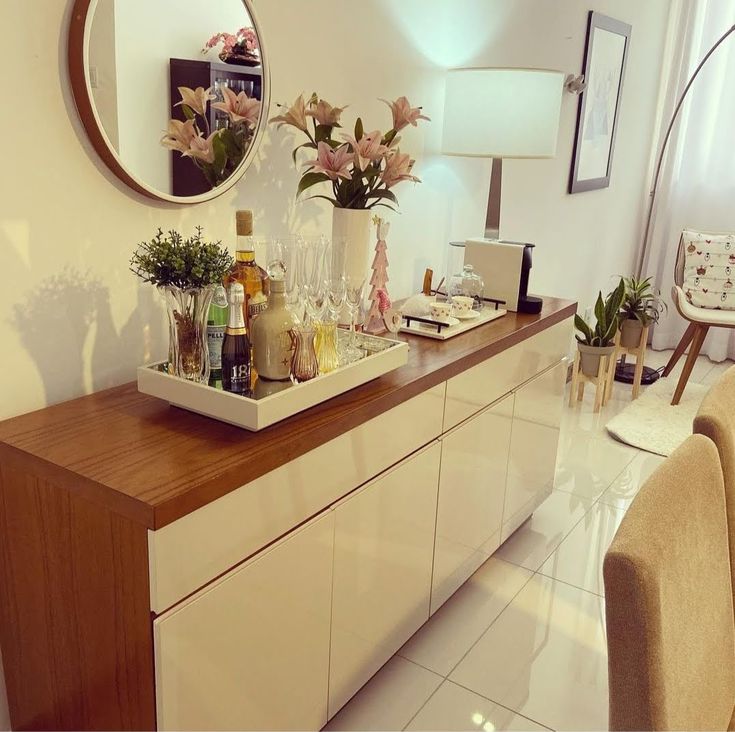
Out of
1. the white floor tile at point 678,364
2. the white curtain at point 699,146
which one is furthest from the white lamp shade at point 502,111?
the white curtain at point 699,146

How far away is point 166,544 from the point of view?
1.13m

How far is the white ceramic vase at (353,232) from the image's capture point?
1879 millimetres

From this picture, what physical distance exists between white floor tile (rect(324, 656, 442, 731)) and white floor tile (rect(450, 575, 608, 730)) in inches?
4.0

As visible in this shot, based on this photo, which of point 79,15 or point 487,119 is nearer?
point 79,15

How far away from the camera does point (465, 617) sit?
7.20ft

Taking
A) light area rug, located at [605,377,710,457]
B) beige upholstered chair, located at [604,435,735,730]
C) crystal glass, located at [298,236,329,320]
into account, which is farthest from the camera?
light area rug, located at [605,377,710,457]

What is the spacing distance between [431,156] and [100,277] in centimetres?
143

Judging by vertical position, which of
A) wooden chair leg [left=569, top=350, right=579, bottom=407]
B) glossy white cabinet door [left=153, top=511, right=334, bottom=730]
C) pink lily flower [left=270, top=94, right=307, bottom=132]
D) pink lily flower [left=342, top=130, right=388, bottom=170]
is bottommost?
wooden chair leg [left=569, top=350, right=579, bottom=407]

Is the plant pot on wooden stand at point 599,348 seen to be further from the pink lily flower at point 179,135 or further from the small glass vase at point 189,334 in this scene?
the small glass vase at point 189,334

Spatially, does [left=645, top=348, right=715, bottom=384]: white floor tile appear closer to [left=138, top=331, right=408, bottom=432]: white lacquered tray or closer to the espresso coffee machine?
the espresso coffee machine

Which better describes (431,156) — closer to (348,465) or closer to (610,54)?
(348,465)

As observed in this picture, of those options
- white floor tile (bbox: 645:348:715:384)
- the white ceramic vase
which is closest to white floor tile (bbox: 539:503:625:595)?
the white ceramic vase

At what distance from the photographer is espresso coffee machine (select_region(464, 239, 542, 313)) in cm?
241

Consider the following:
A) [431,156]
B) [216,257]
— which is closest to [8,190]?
[216,257]
